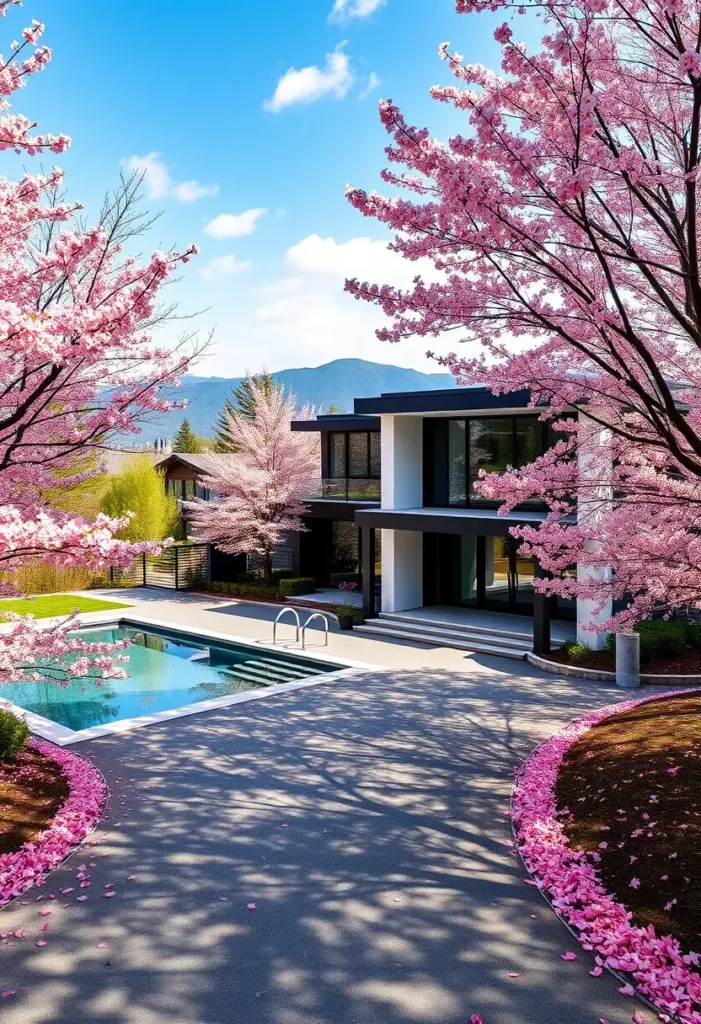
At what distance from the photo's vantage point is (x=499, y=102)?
5.10 m

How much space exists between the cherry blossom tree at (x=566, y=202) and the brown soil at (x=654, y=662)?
6.72m

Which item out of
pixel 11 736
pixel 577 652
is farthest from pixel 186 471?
pixel 11 736

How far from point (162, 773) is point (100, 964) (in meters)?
3.78

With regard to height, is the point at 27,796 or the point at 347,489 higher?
the point at 347,489

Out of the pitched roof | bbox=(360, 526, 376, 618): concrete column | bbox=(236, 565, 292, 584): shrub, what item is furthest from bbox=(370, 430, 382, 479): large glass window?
bbox=(236, 565, 292, 584): shrub

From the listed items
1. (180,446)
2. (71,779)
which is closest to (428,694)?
(71,779)

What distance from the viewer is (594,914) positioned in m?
5.29

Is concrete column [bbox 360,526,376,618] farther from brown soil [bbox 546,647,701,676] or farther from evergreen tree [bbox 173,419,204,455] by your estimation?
evergreen tree [bbox 173,419,204,455]

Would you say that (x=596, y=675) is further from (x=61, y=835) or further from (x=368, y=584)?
(x=61, y=835)

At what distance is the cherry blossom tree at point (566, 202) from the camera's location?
14.2 feet

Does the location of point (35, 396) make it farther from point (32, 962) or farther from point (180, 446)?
point (180, 446)

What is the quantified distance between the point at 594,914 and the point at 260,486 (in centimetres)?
1743

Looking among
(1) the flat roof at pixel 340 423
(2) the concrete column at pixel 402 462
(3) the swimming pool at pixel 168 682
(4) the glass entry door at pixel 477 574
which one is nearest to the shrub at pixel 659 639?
(4) the glass entry door at pixel 477 574

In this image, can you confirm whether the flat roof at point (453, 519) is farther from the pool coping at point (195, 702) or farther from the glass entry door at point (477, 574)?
the pool coping at point (195, 702)
